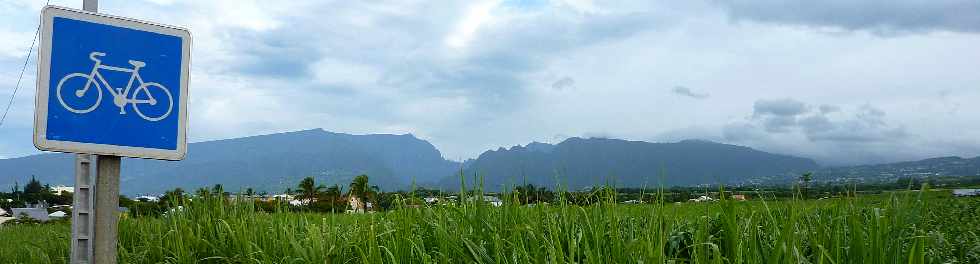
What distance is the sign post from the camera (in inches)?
223

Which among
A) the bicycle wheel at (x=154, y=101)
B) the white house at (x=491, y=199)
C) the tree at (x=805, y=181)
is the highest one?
the bicycle wheel at (x=154, y=101)

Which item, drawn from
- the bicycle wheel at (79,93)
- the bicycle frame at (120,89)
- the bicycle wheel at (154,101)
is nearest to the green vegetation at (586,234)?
the bicycle wheel at (154,101)

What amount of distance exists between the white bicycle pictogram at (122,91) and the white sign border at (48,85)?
4.4 inches

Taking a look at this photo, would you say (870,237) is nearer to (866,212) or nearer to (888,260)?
(888,260)

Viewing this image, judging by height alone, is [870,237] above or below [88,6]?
below

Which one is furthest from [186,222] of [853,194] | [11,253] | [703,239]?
[853,194]

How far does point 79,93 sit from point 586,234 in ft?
12.0

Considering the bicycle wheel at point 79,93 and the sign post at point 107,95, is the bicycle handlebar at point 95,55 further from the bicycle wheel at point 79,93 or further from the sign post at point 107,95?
the bicycle wheel at point 79,93

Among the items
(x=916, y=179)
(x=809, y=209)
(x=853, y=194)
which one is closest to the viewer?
(x=916, y=179)

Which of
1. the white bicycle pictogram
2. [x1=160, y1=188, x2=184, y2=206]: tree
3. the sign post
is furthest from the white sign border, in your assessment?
[x1=160, y1=188, x2=184, y2=206]: tree

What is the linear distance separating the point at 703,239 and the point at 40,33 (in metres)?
4.67

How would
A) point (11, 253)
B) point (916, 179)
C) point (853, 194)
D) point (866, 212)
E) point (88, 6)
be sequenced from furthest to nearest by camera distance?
point (11, 253)
point (88, 6)
point (866, 212)
point (853, 194)
point (916, 179)

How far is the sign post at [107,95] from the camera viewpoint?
5.68 m

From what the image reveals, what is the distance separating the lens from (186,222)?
873 centimetres
